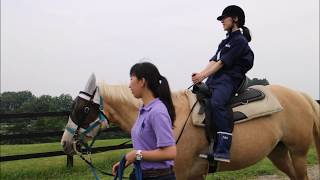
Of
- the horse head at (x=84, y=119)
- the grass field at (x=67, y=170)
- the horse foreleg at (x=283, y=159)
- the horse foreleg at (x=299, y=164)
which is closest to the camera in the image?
the horse head at (x=84, y=119)

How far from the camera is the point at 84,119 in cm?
489

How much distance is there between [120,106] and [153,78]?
212cm

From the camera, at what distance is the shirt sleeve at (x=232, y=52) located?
521 cm

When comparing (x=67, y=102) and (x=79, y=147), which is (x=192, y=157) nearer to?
(x=79, y=147)

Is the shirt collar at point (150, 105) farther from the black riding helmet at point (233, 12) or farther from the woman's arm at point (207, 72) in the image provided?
the black riding helmet at point (233, 12)

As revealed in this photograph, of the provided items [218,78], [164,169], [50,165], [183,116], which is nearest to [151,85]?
[164,169]

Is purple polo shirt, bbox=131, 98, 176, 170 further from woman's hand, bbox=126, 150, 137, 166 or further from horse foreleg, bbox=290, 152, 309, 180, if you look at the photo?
horse foreleg, bbox=290, 152, 309, 180

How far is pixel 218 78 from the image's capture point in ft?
17.3

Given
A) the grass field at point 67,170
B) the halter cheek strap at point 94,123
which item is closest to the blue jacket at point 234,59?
the halter cheek strap at point 94,123

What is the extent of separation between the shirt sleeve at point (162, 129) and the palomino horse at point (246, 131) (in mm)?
1972

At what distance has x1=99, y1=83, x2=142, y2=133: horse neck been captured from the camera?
5027mm

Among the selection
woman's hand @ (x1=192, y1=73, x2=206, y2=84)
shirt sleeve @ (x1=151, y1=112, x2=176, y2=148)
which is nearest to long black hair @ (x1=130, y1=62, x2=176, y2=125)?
shirt sleeve @ (x1=151, y1=112, x2=176, y2=148)

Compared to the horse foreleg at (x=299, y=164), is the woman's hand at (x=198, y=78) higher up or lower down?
higher up

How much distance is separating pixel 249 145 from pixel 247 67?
3.17ft
